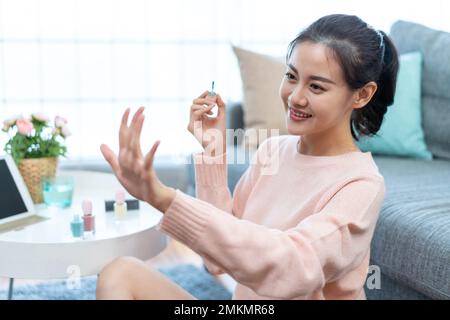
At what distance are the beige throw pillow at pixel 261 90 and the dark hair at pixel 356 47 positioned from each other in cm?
122

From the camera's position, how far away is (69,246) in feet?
4.63

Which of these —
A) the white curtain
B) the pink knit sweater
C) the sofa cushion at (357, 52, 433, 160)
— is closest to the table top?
the pink knit sweater

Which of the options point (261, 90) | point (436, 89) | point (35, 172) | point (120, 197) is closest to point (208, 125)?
point (120, 197)

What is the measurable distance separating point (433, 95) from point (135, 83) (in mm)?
1491

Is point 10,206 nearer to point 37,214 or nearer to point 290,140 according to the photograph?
point 37,214

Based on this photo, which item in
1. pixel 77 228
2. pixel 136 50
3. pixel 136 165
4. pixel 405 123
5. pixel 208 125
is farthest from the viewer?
pixel 136 50

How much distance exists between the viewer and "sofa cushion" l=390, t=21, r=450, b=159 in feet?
7.58

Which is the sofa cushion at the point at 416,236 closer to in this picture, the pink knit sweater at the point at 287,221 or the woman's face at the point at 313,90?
the pink knit sweater at the point at 287,221

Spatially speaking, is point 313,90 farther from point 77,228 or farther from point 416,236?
point 77,228

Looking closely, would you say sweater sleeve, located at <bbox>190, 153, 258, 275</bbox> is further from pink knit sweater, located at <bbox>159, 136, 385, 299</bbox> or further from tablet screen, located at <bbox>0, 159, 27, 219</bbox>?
tablet screen, located at <bbox>0, 159, 27, 219</bbox>

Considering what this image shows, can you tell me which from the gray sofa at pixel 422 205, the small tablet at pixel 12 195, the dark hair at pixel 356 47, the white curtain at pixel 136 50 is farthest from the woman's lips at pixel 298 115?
the white curtain at pixel 136 50

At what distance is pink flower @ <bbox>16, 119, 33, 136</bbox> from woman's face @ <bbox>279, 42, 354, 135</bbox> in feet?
3.03

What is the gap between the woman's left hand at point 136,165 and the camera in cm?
83

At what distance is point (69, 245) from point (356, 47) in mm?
787
